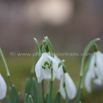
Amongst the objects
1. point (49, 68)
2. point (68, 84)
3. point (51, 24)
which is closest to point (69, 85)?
point (68, 84)

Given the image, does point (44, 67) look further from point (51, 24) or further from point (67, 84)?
point (51, 24)

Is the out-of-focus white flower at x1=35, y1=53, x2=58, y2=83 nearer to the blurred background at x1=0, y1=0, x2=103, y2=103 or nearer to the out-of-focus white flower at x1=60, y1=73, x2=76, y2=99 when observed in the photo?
the out-of-focus white flower at x1=60, y1=73, x2=76, y2=99

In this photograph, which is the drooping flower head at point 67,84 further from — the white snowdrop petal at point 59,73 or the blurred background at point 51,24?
the blurred background at point 51,24

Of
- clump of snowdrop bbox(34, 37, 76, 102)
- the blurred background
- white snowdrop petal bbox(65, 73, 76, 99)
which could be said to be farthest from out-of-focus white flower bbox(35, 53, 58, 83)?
the blurred background

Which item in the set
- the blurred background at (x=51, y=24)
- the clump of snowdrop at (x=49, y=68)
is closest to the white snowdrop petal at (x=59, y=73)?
the clump of snowdrop at (x=49, y=68)

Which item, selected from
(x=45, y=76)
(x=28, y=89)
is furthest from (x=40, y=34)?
(x=45, y=76)

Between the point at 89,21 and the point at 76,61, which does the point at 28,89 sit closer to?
the point at 76,61
